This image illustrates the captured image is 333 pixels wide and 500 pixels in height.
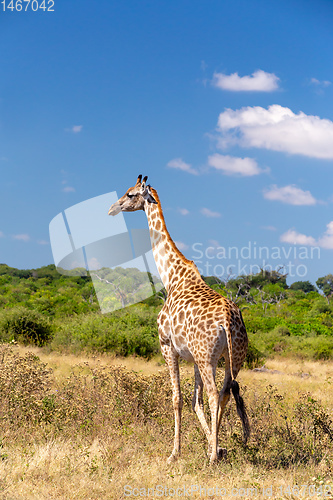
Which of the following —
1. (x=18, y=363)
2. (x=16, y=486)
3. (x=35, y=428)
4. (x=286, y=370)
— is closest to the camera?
(x=16, y=486)

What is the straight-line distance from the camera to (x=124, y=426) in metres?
7.34

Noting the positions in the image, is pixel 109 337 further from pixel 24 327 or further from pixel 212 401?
pixel 212 401

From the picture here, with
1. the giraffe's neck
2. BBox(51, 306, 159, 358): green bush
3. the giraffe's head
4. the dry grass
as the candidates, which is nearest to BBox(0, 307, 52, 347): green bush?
BBox(51, 306, 159, 358): green bush

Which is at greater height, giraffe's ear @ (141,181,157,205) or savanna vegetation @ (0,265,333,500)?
giraffe's ear @ (141,181,157,205)

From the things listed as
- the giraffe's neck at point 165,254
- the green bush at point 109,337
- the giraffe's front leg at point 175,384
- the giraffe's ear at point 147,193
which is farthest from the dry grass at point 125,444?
the green bush at point 109,337

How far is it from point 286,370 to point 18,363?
12830 mm

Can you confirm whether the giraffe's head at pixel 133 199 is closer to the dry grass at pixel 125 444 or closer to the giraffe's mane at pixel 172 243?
the giraffe's mane at pixel 172 243

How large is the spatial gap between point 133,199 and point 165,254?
107 cm

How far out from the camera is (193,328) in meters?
6.00

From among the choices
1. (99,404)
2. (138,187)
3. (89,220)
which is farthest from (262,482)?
(89,220)

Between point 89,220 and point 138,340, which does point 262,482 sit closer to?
point 89,220

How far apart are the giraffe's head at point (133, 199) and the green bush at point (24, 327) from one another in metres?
14.8

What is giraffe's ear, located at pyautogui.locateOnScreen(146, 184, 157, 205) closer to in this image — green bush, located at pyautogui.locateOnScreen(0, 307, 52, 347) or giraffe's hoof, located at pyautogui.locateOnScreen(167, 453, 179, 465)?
giraffe's hoof, located at pyautogui.locateOnScreen(167, 453, 179, 465)

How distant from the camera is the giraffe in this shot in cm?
576
